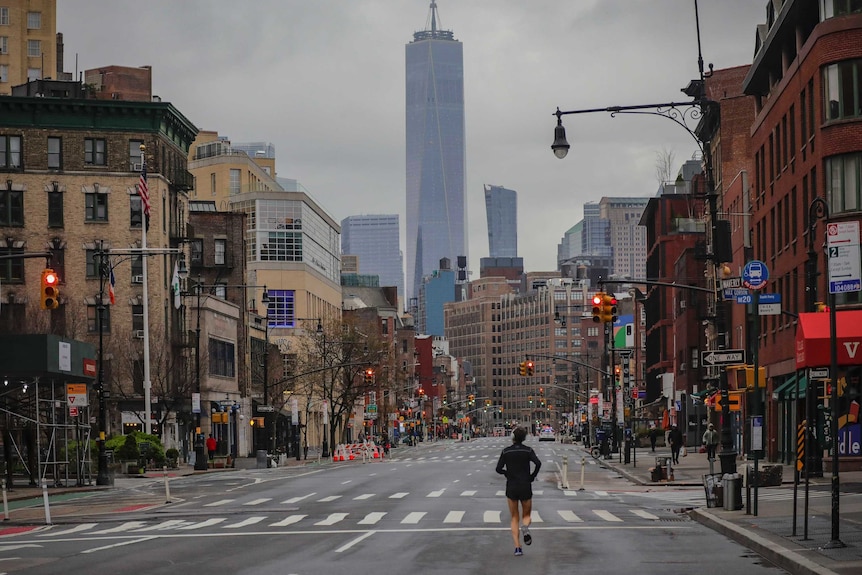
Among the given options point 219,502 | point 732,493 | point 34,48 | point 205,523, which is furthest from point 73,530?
point 34,48

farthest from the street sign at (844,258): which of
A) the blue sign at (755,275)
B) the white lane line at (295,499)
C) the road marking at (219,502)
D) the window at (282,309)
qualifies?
the window at (282,309)

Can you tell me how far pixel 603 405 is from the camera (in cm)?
9344

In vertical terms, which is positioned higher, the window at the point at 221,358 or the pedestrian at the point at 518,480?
the window at the point at 221,358

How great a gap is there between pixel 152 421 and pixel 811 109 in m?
49.2

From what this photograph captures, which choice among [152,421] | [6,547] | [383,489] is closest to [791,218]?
[383,489]

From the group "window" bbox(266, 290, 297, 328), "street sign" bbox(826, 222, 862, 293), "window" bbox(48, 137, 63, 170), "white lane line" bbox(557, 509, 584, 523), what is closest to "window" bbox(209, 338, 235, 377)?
"window" bbox(48, 137, 63, 170)

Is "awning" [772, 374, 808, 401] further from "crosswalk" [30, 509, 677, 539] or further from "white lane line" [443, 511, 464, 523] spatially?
"white lane line" [443, 511, 464, 523]

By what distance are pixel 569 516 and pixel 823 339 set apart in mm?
7996

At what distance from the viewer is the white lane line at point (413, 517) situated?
30378 mm

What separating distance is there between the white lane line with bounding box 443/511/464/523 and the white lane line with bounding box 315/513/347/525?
2491 mm

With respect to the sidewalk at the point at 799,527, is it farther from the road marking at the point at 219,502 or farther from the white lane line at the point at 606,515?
the road marking at the point at 219,502

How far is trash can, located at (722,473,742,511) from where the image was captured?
29.8 meters

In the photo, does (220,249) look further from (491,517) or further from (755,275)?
(755,275)

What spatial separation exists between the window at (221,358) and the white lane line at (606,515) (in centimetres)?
6157
